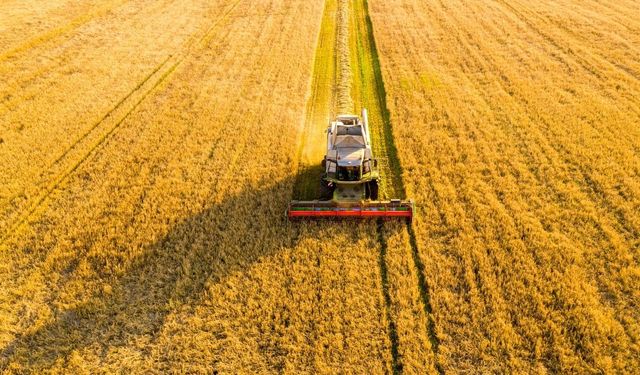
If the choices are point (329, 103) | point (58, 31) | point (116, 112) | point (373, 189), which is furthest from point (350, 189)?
point (58, 31)

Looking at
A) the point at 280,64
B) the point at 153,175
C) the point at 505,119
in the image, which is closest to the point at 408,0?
the point at 280,64

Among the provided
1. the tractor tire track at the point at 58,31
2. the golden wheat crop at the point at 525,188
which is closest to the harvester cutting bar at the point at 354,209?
the golden wheat crop at the point at 525,188

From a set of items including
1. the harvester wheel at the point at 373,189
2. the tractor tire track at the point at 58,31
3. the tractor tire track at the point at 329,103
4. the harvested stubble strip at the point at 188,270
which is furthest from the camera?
the tractor tire track at the point at 58,31

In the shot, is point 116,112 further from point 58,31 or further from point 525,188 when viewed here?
point 525,188

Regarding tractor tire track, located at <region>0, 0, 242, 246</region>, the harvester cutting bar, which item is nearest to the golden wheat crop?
the harvester cutting bar

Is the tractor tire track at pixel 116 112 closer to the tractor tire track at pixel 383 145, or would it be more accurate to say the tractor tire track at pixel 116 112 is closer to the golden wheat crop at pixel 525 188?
the tractor tire track at pixel 383 145

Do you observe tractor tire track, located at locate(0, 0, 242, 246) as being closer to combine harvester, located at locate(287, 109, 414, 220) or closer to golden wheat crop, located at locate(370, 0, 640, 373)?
combine harvester, located at locate(287, 109, 414, 220)
